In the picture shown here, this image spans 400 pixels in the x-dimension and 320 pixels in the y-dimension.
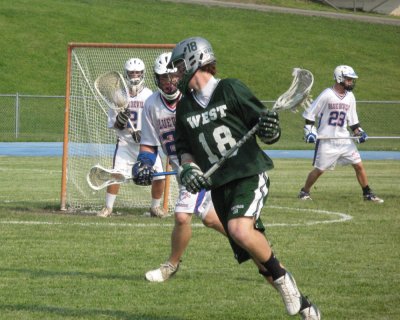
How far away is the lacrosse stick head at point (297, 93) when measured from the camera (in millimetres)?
6734

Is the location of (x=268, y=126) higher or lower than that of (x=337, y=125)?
→ higher

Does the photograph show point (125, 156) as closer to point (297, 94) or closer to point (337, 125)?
point (337, 125)

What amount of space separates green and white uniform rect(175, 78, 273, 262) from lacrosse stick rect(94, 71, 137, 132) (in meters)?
5.48

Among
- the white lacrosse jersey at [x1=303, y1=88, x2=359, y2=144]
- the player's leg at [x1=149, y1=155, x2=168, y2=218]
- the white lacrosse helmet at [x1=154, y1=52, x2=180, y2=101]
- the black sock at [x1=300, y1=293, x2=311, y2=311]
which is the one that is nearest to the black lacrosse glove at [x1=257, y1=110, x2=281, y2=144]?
the black sock at [x1=300, y1=293, x2=311, y2=311]

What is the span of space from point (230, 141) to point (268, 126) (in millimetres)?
339

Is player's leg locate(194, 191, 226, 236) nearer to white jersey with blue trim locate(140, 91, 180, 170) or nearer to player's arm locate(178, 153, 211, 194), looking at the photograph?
white jersey with blue trim locate(140, 91, 180, 170)

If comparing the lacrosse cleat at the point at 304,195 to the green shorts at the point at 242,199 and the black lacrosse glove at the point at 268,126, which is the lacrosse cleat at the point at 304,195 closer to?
the green shorts at the point at 242,199

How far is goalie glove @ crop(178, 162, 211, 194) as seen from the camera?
639cm

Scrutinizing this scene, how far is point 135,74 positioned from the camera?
482 inches

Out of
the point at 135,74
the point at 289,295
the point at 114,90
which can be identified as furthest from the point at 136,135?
the point at 289,295

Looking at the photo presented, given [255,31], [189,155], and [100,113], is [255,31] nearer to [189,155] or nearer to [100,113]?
[100,113]

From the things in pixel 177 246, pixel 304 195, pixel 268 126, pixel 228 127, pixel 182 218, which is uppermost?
pixel 268 126

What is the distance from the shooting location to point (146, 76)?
13.7m

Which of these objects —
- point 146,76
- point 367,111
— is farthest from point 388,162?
point 146,76
